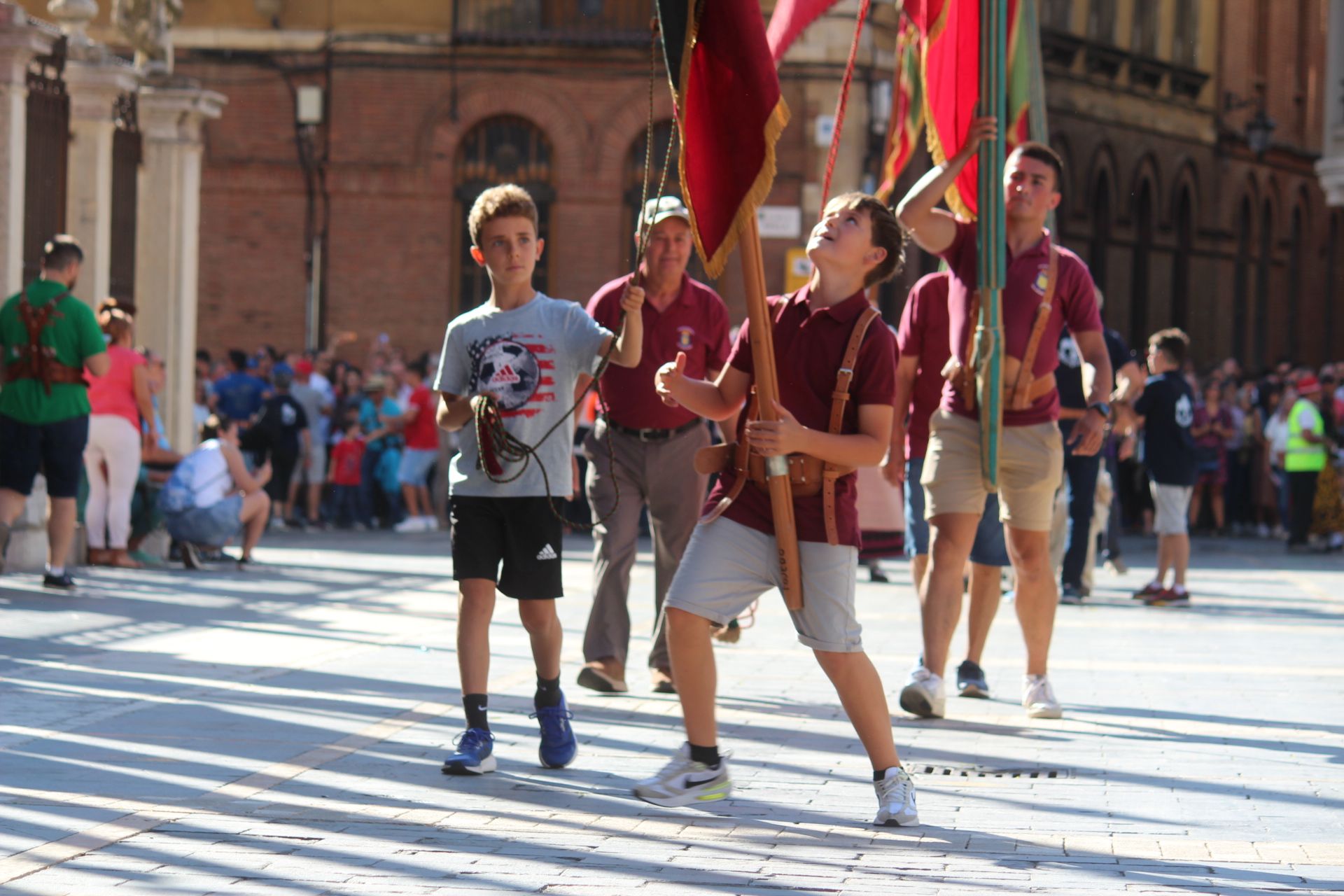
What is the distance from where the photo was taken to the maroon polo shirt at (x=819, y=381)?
6266 millimetres

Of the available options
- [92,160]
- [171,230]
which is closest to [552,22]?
[171,230]

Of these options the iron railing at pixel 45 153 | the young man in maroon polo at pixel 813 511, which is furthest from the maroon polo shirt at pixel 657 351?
the iron railing at pixel 45 153

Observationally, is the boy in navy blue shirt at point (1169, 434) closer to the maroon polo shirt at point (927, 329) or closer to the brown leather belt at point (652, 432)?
the maroon polo shirt at point (927, 329)

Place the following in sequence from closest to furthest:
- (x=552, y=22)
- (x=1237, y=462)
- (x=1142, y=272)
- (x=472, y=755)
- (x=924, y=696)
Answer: (x=472, y=755) → (x=924, y=696) → (x=1237, y=462) → (x=552, y=22) → (x=1142, y=272)

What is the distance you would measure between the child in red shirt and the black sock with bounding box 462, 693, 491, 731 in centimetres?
1471

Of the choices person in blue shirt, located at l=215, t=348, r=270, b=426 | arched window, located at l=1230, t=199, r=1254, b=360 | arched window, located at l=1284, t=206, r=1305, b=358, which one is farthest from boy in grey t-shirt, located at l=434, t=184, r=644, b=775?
arched window, located at l=1284, t=206, r=1305, b=358

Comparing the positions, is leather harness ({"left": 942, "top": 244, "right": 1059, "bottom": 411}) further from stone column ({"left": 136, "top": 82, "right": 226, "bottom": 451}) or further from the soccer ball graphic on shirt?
stone column ({"left": 136, "top": 82, "right": 226, "bottom": 451})

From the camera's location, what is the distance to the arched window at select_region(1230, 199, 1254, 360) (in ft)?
138

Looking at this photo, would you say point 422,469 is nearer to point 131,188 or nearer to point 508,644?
point 131,188

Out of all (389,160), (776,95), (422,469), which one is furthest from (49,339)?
(389,160)

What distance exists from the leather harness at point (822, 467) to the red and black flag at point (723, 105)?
1.56 feet

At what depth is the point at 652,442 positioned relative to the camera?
9.14 m

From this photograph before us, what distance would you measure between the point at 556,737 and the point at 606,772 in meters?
0.20

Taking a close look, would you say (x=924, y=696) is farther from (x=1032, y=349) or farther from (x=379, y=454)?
(x=379, y=454)
